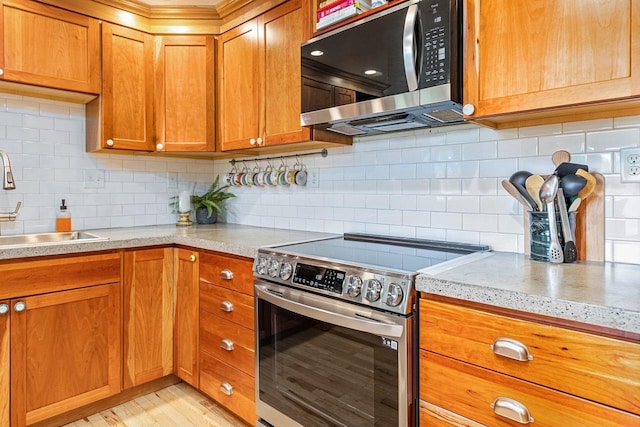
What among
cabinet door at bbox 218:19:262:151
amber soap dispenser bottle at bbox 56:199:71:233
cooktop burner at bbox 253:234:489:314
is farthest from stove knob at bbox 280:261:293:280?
amber soap dispenser bottle at bbox 56:199:71:233

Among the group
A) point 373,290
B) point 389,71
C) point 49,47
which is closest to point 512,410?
point 373,290

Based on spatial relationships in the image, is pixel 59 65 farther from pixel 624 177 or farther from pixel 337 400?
pixel 624 177

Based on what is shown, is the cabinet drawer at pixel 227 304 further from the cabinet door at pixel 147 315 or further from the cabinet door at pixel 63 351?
the cabinet door at pixel 63 351

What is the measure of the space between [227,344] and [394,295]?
41.3 inches

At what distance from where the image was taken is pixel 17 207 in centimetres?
219

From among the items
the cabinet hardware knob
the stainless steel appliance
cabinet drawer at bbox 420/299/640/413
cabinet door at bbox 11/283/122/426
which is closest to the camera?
cabinet drawer at bbox 420/299/640/413

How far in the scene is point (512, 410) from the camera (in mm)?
994

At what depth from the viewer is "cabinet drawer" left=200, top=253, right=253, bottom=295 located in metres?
1.79

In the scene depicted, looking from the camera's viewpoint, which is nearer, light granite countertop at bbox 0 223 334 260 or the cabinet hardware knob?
the cabinet hardware knob

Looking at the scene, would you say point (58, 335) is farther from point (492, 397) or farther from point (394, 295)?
point (492, 397)

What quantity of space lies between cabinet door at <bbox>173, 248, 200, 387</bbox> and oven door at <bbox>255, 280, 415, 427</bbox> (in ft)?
1.83

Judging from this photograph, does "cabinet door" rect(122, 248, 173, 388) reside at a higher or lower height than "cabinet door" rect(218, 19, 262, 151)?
lower

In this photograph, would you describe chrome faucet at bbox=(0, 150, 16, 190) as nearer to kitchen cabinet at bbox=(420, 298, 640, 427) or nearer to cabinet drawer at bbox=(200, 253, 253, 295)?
cabinet drawer at bbox=(200, 253, 253, 295)

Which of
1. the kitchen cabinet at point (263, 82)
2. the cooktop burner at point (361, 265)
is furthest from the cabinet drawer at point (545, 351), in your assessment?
the kitchen cabinet at point (263, 82)
